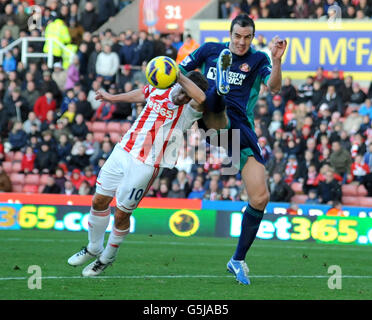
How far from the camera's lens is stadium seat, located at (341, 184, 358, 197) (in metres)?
20.8

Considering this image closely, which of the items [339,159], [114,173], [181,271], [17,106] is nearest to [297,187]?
[339,159]

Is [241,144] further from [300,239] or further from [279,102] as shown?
[279,102]

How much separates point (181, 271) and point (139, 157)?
2.08 m

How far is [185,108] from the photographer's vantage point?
34.1 ft

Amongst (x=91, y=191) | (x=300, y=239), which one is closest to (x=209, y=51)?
(x=300, y=239)

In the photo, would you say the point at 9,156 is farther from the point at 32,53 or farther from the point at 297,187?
the point at 297,187

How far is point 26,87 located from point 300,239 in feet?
33.3

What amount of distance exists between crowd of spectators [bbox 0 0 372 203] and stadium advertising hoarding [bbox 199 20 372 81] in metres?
0.65

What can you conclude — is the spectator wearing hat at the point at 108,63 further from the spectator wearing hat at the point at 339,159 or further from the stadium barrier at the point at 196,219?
the spectator wearing hat at the point at 339,159

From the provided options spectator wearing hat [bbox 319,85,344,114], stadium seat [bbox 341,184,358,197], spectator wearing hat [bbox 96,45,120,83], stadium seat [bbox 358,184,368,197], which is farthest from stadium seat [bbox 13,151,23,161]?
stadium seat [bbox 358,184,368,197]

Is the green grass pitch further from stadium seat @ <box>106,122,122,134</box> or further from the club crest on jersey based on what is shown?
stadium seat @ <box>106,122,122,134</box>

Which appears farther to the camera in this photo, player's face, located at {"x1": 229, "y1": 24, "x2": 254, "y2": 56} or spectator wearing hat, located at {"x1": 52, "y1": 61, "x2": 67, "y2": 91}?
spectator wearing hat, located at {"x1": 52, "y1": 61, "x2": 67, "y2": 91}
